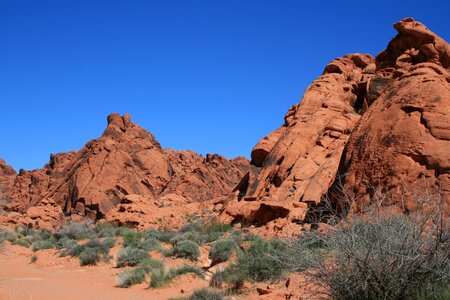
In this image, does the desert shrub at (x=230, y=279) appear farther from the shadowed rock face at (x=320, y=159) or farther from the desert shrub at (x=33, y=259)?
the desert shrub at (x=33, y=259)

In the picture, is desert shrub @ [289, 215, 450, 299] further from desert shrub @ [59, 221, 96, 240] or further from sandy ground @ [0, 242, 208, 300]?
desert shrub @ [59, 221, 96, 240]

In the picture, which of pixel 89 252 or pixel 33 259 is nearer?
A: pixel 89 252

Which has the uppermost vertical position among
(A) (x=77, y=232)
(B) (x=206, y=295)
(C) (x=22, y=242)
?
(A) (x=77, y=232)

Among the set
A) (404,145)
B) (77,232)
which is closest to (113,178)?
(77,232)

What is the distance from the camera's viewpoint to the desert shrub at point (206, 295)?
29.0ft

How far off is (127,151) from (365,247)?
42.8m

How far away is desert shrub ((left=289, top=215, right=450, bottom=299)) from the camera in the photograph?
5406 mm

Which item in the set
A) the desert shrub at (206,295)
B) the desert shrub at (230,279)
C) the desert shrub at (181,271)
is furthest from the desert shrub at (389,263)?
the desert shrub at (181,271)

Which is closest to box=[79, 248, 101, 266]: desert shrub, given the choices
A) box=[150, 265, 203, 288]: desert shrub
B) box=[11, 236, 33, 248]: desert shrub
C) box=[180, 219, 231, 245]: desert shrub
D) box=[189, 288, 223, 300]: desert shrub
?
box=[180, 219, 231, 245]: desert shrub

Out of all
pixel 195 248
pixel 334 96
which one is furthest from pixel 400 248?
pixel 334 96

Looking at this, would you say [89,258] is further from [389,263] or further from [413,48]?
[413,48]

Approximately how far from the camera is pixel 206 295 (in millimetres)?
8953

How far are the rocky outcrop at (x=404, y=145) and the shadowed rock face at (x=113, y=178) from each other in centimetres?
2164

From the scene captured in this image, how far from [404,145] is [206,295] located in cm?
741
